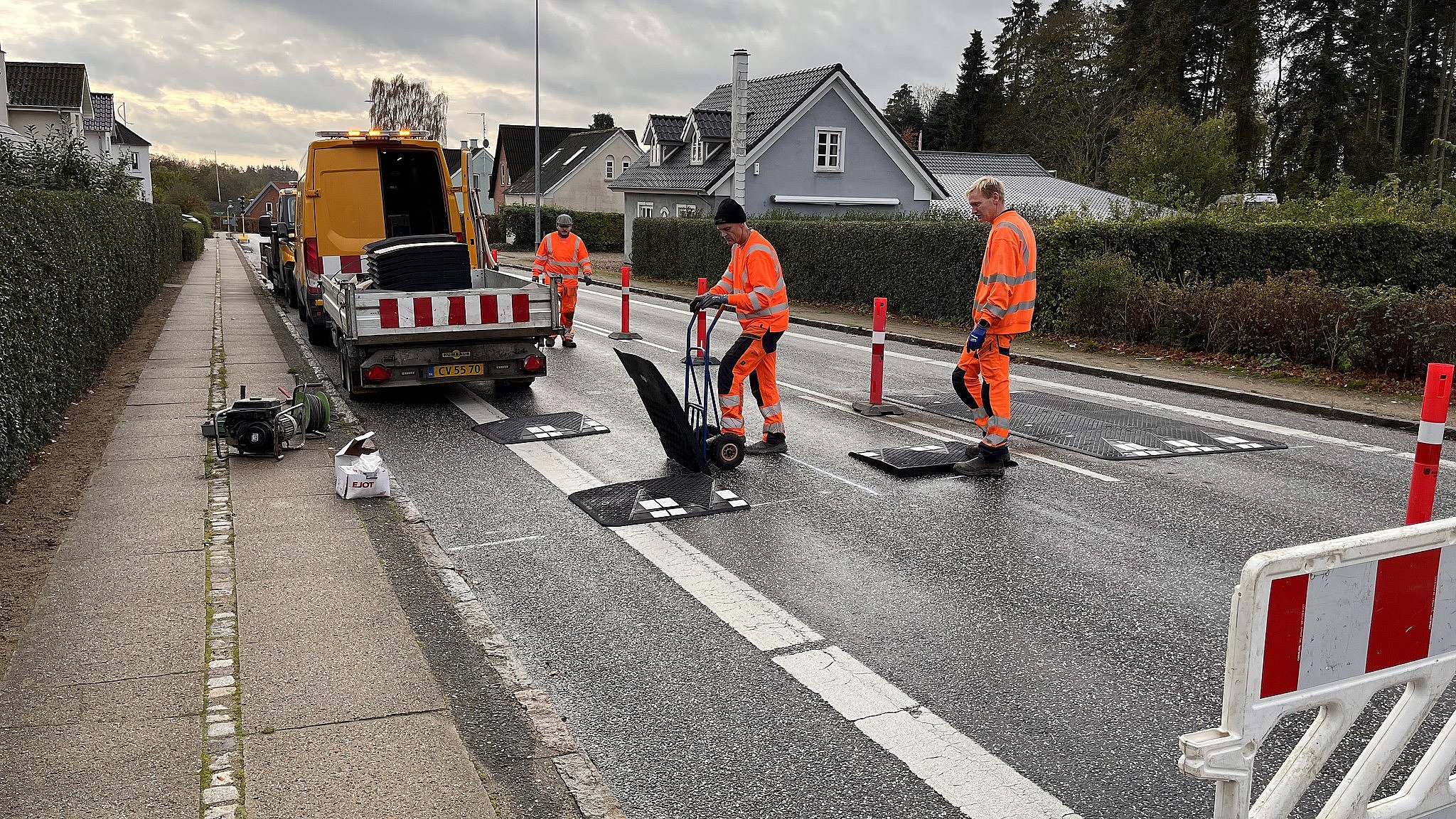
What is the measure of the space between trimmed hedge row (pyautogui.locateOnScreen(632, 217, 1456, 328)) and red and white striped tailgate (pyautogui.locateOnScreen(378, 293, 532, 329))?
882 cm

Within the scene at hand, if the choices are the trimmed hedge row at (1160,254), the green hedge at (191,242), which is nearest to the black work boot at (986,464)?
the trimmed hedge row at (1160,254)

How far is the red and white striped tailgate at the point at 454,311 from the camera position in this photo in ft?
32.1

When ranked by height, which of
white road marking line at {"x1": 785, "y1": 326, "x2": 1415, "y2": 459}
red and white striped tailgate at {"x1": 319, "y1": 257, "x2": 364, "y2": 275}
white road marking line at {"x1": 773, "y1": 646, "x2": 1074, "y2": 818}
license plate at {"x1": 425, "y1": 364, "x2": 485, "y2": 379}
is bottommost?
white road marking line at {"x1": 773, "y1": 646, "x2": 1074, "y2": 818}

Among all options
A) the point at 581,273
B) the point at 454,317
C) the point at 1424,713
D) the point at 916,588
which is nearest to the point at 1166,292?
the point at 581,273

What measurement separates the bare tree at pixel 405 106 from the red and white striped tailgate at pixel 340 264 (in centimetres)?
7501

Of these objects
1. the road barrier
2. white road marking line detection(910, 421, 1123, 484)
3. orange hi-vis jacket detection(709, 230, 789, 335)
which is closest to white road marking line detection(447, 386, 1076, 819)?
the road barrier

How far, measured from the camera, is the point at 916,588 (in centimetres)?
543

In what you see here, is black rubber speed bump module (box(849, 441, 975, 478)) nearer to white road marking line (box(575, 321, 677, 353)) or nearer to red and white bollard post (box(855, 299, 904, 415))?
red and white bollard post (box(855, 299, 904, 415))

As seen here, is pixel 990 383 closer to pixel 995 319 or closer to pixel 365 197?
pixel 995 319

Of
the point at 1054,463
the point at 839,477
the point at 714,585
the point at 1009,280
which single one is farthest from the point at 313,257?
the point at 714,585

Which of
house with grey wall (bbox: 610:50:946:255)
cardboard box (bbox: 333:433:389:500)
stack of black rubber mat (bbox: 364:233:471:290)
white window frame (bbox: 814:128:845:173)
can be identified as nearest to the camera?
cardboard box (bbox: 333:433:389:500)

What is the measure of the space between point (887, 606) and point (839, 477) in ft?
8.40

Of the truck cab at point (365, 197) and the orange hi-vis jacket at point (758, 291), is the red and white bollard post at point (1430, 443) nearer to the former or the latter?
the orange hi-vis jacket at point (758, 291)

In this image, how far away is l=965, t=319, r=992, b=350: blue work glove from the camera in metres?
7.32
